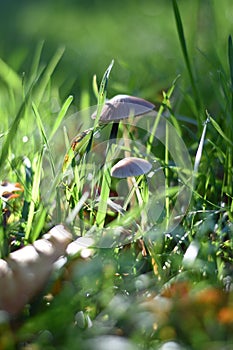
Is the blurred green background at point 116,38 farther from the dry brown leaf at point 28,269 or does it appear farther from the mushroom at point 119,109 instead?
the dry brown leaf at point 28,269

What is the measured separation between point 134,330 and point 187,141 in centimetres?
77

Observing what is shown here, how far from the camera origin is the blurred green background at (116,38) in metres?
2.00

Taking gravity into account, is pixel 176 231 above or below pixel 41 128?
below

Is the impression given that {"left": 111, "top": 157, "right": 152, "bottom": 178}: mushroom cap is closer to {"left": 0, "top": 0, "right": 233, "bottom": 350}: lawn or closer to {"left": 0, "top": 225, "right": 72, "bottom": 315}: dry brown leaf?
{"left": 0, "top": 0, "right": 233, "bottom": 350}: lawn

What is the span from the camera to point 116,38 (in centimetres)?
272

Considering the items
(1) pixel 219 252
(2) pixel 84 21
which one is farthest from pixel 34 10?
(1) pixel 219 252

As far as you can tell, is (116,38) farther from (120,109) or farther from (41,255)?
(41,255)

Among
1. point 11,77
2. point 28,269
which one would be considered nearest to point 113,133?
point 28,269

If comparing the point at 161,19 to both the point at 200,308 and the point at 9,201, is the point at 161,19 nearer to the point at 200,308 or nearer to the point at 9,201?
the point at 9,201

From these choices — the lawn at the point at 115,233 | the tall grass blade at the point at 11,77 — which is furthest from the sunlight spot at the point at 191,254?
the tall grass blade at the point at 11,77

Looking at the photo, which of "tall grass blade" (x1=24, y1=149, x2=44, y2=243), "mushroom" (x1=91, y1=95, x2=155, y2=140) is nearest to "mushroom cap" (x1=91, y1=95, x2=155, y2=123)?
"mushroom" (x1=91, y1=95, x2=155, y2=140)

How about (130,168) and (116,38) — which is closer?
Result: (130,168)

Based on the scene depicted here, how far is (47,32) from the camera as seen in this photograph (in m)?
2.92

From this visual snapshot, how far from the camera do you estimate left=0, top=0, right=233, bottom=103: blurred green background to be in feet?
6.55
